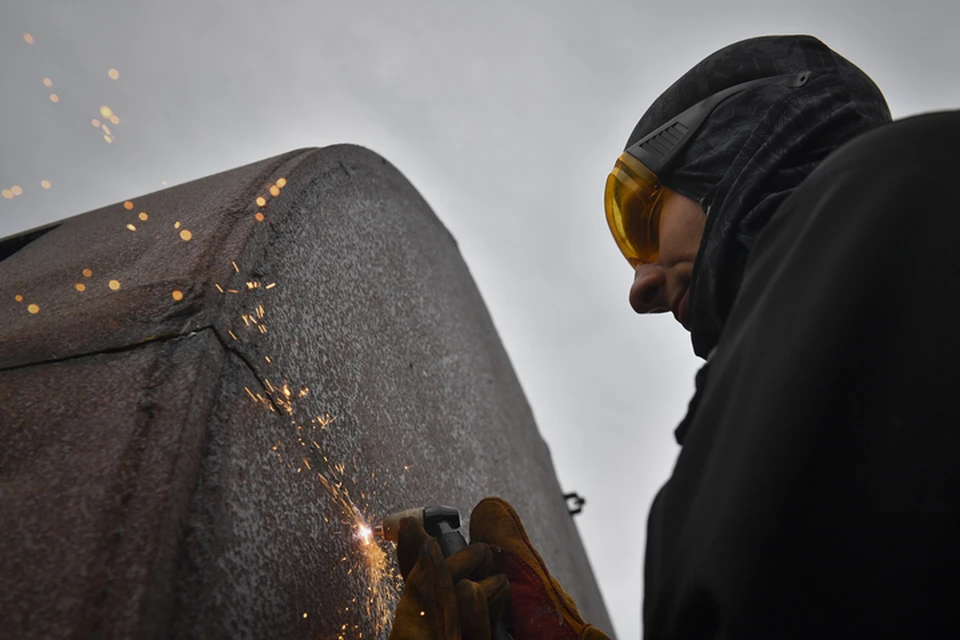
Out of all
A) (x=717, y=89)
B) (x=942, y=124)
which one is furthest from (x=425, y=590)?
(x=717, y=89)

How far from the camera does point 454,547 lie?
1.30 m

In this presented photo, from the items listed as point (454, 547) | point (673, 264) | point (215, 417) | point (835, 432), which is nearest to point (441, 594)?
point (454, 547)

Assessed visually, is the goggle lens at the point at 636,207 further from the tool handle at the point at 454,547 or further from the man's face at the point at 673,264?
the tool handle at the point at 454,547

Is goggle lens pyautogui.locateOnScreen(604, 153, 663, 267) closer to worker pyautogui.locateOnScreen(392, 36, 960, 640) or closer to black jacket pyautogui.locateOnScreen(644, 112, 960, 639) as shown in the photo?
worker pyautogui.locateOnScreen(392, 36, 960, 640)

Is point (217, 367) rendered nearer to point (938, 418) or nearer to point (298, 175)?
point (298, 175)

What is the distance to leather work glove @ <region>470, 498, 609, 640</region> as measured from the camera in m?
1.27

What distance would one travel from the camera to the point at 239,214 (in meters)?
1.47

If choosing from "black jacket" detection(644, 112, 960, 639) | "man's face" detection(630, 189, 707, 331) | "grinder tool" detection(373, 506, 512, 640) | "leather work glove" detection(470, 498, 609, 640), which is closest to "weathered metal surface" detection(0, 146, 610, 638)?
"grinder tool" detection(373, 506, 512, 640)

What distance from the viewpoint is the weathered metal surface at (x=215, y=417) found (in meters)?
0.90

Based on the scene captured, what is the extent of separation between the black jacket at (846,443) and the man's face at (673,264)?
0.55m

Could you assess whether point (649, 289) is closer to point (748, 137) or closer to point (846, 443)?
point (748, 137)

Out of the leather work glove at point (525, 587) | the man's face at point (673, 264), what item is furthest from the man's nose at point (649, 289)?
the leather work glove at point (525, 587)

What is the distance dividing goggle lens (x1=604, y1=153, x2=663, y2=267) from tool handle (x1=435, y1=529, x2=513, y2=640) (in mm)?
774

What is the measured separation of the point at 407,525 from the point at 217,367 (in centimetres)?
44
